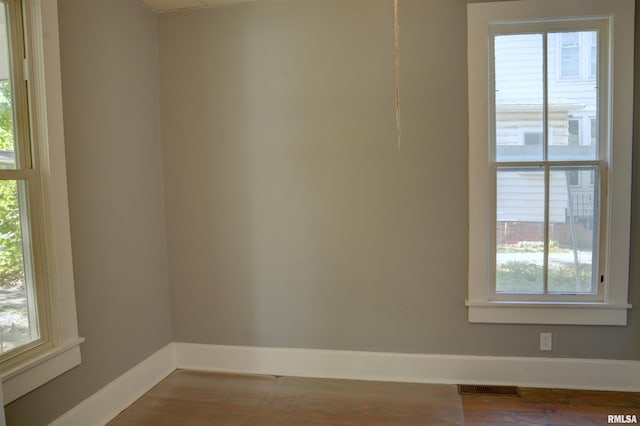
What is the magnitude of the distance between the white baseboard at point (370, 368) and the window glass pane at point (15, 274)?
0.61 metres

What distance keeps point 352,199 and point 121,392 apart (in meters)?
1.76

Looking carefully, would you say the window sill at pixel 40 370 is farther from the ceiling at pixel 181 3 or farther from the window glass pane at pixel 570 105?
the window glass pane at pixel 570 105

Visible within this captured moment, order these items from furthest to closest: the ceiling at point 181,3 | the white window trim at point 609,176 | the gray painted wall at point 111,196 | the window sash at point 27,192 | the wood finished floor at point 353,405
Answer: the ceiling at point 181,3 < the white window trim at point 609,176 < the wood finished floor at point 353,405 < the gray painted wall at point 111,196 < the window sash at point 27,192

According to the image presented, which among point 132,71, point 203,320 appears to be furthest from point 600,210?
point 132,71

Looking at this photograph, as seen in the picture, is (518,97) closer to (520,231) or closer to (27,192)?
(520,231)

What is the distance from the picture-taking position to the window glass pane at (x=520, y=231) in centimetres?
246

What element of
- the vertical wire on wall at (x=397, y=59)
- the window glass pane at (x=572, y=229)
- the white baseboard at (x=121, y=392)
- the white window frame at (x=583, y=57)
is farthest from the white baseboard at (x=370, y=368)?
the white window frame at (x=583, y=57)

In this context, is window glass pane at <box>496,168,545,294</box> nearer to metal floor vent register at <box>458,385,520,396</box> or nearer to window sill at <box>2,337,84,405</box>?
metal floor vent register at <box>458,385,520,396</box>

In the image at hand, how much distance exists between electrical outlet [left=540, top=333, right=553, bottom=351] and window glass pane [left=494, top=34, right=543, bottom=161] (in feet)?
3.50

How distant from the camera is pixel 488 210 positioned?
247 cm

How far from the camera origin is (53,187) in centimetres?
188

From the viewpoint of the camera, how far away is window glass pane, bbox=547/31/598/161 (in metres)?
2.38

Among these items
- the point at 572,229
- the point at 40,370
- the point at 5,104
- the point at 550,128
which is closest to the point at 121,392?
the point at 40,370

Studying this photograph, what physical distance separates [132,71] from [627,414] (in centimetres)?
339
